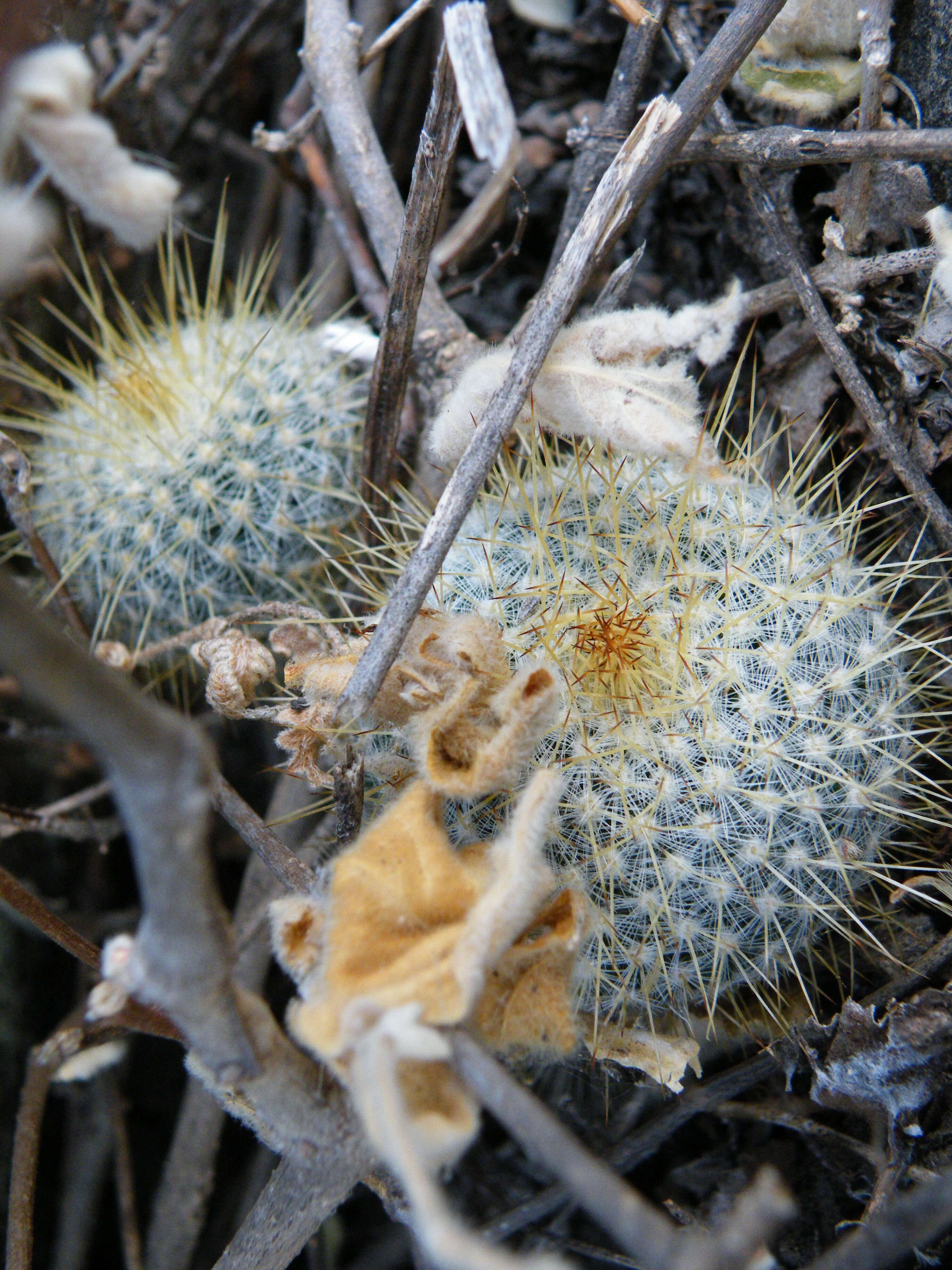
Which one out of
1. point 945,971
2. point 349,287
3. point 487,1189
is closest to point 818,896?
point 945,971

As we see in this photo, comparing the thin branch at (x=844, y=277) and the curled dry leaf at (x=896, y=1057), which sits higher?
the thin branch at (x=844, y=277)

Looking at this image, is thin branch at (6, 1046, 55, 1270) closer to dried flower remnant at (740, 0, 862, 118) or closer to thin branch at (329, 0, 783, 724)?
thin branch at (329, 0, 783, 724)

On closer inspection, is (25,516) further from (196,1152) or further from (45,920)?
(196,1152)

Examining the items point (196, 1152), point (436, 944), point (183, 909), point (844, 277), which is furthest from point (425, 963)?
point (844, 277)

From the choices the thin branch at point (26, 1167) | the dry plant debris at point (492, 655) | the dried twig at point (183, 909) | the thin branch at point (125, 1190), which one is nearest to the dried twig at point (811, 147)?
the dry plant debris at point (492, 655)

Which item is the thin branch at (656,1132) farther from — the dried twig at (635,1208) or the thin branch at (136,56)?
the thin branch at (136,56)

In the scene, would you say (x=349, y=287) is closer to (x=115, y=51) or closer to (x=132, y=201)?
(x=115, y=51)
